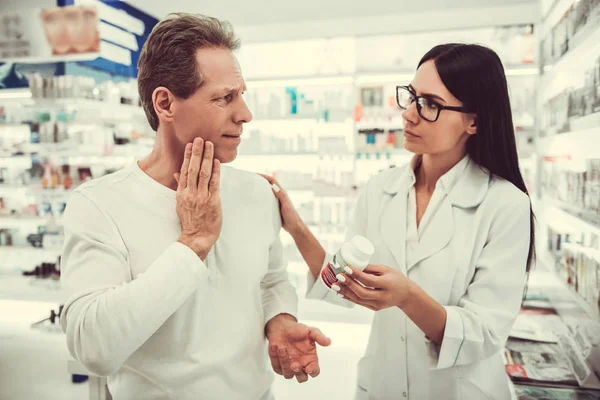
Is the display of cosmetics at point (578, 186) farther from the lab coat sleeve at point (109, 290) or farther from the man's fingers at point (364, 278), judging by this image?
the lab coat sleeve at point (109, 290)

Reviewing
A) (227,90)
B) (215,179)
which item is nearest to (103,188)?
(215,179)

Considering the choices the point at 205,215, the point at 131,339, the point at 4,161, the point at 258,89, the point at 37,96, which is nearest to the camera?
Result: the point at 131,339

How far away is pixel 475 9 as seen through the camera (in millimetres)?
4660

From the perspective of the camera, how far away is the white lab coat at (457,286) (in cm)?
143

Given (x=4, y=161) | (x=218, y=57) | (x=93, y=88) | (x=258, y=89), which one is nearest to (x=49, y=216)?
(x=4, y=161)

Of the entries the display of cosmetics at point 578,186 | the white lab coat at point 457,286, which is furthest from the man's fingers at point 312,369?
the display of cosmetics at point 578,186

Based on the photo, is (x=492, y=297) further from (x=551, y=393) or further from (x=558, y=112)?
→ (x=558, y=112)

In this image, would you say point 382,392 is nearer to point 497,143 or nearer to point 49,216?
point 497,143

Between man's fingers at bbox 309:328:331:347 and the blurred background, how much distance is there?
7.39 ft

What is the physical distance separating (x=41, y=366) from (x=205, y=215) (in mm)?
3783

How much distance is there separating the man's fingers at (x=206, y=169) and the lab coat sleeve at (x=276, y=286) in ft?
1.31

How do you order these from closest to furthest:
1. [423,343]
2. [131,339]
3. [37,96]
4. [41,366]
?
[131,339], [423,343], [41,366], [37,96]

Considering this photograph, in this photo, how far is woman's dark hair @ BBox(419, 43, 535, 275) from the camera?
153cm

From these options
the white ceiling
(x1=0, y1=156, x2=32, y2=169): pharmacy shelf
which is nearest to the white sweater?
the white ceiling
